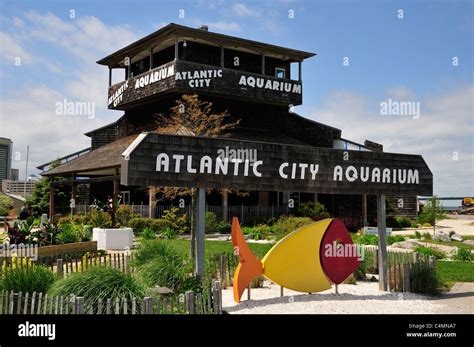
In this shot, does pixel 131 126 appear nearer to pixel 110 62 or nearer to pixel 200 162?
pixel 110 62

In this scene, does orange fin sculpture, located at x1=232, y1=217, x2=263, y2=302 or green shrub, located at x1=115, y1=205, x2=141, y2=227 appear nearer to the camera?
orange fin sculpture, located at x1=232, y1=217, x2=263, y2=302

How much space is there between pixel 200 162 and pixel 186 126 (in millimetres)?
14446

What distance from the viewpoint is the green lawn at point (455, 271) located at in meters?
12.9

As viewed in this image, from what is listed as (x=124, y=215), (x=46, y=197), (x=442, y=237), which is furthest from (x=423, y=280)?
(x=46, y=197)

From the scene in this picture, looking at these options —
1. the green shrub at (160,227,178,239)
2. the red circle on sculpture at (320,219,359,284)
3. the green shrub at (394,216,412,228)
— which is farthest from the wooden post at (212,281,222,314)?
the green shrub at (394,216,412,228)

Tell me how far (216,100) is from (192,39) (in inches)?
149

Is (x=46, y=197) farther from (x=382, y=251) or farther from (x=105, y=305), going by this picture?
(x=105, y=305)

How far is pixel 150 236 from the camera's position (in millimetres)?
21031

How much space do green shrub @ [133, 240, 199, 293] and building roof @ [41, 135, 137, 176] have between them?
13417 mm

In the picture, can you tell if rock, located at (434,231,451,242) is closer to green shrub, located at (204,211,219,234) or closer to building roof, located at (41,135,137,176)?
green shrub, located at (204,211,219,234)

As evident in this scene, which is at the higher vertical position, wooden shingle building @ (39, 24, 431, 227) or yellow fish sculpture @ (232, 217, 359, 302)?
wooden shingle building @ (39, 24, 431, 227)

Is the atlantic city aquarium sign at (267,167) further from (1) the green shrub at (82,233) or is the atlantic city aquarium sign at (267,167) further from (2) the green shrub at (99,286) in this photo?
(1) the green shrub at (82,233)

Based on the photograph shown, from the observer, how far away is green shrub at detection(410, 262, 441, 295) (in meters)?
10.9
